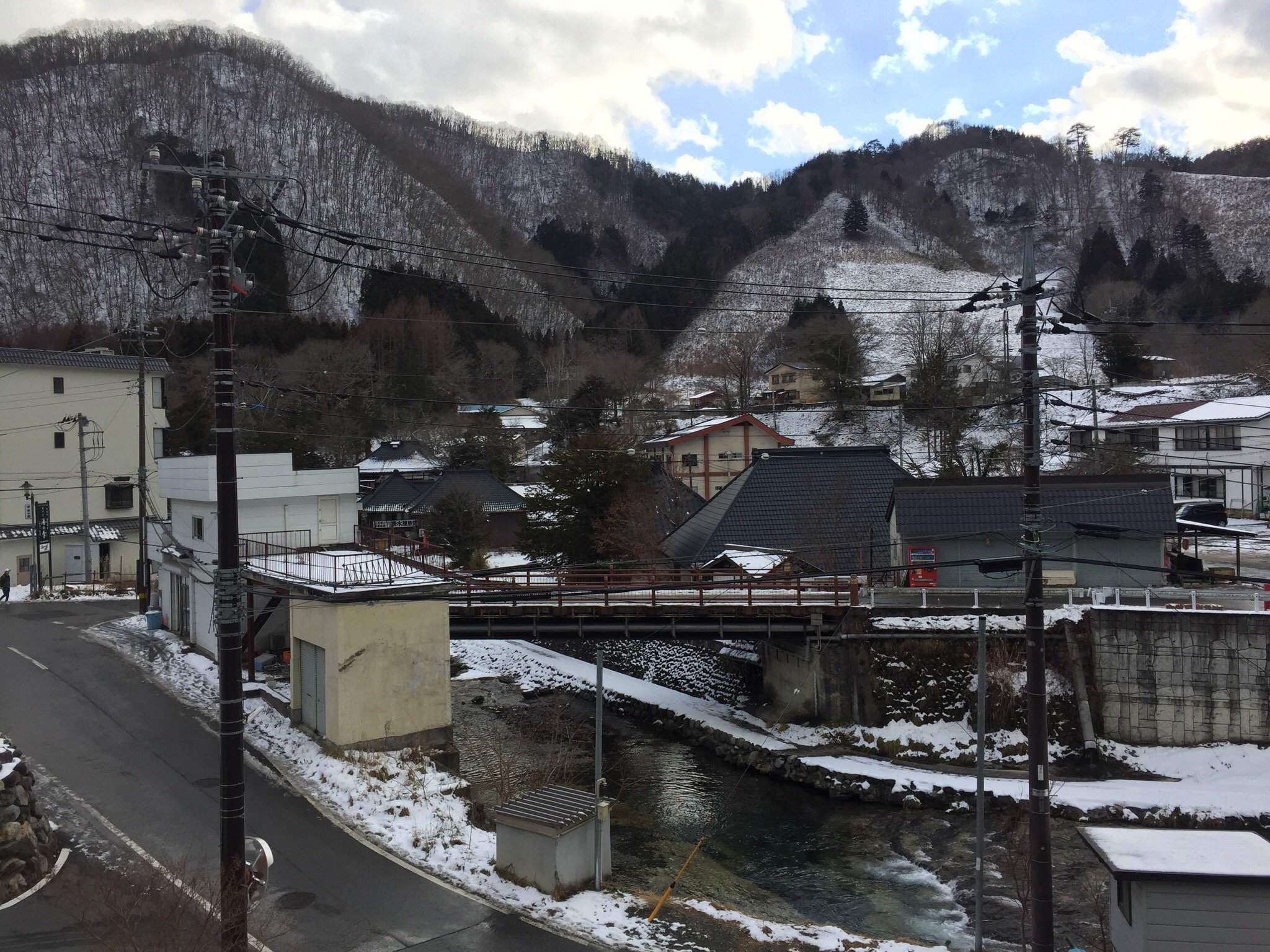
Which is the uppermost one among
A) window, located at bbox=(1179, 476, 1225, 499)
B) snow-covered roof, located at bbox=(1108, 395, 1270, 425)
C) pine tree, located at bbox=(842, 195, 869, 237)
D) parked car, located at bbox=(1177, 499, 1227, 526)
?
pine tree, located at bbox=(842, 195, 869, 237)

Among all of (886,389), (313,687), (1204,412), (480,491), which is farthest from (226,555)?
(886,389)

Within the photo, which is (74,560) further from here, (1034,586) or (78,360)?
(1034,586)

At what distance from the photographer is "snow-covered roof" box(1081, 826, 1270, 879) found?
769 cm

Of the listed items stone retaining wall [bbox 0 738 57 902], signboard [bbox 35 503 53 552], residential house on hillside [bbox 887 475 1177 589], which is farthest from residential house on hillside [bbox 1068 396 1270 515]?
signboard [bbox 35 503 53 552]

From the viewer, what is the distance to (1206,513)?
33.8 meters

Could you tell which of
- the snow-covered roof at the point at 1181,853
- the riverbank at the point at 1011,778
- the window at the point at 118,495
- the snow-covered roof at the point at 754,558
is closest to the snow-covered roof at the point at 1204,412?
the snow-covered roof at the point at 754,558

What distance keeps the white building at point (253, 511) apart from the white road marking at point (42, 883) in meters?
9.77

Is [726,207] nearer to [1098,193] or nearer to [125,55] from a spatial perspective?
[1098,193]

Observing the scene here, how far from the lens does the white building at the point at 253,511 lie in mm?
21281

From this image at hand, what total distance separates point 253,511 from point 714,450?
27.6 metres

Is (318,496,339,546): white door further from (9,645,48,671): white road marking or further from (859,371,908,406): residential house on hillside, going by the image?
(859,371,908,406): residential house on hillside

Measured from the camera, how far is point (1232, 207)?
11706 cm

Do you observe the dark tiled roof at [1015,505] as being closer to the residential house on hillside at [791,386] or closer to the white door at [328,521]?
the white door at [328,521]

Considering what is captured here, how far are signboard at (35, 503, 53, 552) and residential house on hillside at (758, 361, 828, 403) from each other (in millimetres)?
43376
